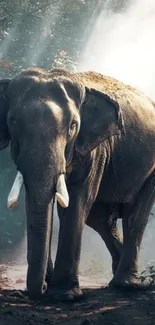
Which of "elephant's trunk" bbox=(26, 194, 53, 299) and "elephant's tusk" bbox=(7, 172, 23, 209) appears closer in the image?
"elephant's tusk" bbox=(7, 172, 23, 209)

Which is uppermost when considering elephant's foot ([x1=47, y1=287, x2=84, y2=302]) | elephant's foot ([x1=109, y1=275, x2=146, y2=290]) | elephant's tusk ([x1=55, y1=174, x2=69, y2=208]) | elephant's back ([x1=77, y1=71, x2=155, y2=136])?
elephant's back ([x1=77, y1=71, x2=155, y2=136])

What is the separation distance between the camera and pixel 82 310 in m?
9.09

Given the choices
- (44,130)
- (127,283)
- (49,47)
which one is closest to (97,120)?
(44,130)

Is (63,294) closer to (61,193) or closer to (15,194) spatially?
(61,193)

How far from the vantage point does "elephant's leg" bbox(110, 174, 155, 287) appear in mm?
11031

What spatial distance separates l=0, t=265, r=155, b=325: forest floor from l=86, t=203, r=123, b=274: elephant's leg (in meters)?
1.75

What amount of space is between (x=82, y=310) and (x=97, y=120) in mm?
2317

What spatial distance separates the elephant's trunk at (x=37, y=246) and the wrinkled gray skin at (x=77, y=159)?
0.01 meters

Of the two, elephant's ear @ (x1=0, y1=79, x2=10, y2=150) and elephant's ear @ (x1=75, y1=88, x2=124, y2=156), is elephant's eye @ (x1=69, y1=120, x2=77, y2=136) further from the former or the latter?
elephant's ear @ (x1=0, y1=79, x2=10, y2=150)

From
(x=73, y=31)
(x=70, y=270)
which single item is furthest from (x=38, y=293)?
(x=73, y=31)

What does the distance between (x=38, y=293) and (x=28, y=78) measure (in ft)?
8.36

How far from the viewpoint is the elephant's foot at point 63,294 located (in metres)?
9.32


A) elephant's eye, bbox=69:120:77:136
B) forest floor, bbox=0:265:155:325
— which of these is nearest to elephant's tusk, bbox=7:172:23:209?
elephant's eye, bbox=69:120:77:136

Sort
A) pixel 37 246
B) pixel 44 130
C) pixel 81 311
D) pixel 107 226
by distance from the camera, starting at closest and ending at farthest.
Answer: pixel 37 246 → pixel 44 130 → pixel 81 311 → pixel 107 226
